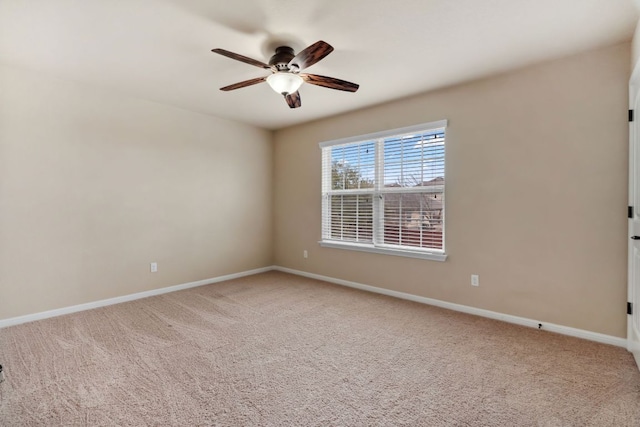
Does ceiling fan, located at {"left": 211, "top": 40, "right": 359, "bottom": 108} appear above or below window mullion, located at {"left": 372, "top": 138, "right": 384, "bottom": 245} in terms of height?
above

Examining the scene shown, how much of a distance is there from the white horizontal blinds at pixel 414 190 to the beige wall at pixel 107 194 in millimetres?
2338

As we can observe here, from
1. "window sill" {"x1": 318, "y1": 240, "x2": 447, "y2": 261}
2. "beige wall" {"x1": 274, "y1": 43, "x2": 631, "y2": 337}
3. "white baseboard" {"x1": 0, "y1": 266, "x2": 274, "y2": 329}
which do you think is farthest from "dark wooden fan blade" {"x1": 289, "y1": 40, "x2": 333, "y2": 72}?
"white baseboard" {"x1": 0, "y1": 266, "x2": 274, "y2": 329}

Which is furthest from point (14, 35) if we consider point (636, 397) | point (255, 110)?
point (636, 397)

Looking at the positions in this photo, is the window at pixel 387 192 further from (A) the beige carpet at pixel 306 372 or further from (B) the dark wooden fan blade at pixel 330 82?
(B) the dark wooden fan blade at pixel 330 82

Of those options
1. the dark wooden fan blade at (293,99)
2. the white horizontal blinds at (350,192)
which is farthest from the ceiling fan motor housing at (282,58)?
the white horizontal blinds at (350,192)

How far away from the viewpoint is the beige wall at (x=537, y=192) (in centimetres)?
252

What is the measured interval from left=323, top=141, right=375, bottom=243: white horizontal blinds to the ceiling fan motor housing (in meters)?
1.94

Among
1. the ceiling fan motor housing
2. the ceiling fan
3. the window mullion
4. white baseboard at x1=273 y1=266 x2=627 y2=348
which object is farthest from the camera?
the window mullion

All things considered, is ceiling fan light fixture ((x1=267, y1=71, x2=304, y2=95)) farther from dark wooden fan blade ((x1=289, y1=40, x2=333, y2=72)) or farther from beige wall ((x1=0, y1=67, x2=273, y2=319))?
beige wall ((x1=0, y1=67, x2=273, y2=319))

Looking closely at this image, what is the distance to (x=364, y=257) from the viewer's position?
417 cm

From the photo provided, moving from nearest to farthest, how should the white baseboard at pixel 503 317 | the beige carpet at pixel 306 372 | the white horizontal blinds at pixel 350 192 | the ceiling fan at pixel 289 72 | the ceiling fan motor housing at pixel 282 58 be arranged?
the beige carpet at pixel 306 372 < the ceiling fan at pixel 289 72 < the ceiling fan motor housing at pixel 282 58 < the white baseboard at pixel 503 317 < the white horizontal blinds at pixel 350 192

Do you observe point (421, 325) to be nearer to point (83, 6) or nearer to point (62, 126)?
point (83, 6)

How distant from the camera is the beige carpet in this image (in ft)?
5.54

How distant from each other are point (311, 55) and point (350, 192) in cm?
241
